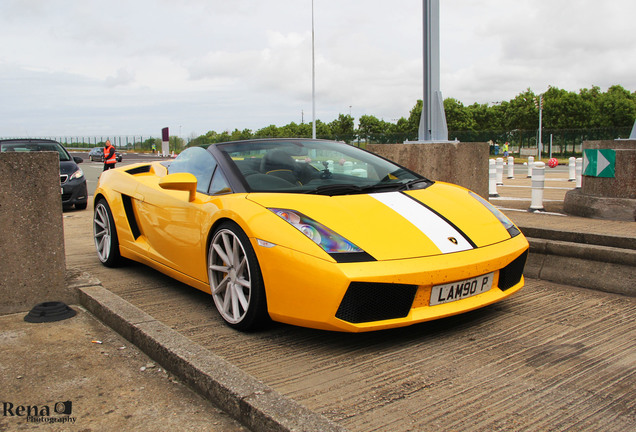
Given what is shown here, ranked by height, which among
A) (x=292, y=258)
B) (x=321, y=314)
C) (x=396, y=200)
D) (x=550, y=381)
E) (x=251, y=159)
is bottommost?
(x=550, y=381)

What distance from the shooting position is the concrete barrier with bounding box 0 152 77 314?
3.92 metres

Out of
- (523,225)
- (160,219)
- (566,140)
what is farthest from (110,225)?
(566,140)

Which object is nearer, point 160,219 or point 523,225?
point 160,219

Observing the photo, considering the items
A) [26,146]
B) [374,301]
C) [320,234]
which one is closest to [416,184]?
[320,234]

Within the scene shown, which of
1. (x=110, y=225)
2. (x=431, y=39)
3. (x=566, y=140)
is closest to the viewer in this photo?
(x=110, y=225)

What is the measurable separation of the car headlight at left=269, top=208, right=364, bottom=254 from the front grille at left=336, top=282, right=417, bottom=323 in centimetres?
22

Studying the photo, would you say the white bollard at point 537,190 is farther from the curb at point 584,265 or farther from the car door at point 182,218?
the car door at point 182,218

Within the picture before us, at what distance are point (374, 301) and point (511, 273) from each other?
1067 millimetres

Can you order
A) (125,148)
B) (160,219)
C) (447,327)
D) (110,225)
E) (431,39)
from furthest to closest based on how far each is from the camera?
(125,148) → (431,39) → (110,225) → (160,219) → (447,327)

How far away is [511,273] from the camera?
3.61 metres

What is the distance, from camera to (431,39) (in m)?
8.20

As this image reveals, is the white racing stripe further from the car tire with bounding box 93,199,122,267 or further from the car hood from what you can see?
the car tire with bounding box 93,199,122,267

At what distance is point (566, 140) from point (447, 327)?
51533mm

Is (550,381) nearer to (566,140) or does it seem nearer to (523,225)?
(523,225)
